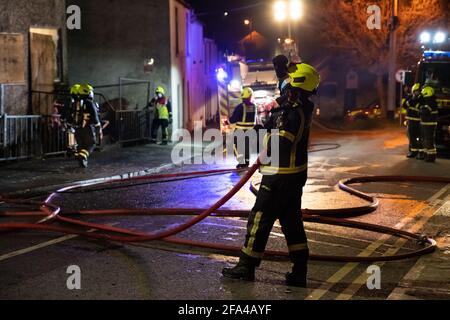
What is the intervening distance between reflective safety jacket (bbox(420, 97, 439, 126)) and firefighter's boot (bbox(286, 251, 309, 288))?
10558mm

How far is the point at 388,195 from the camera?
9.77m

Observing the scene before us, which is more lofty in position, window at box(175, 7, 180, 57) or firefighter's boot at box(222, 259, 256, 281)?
window at box(175, 7, 180, 57)

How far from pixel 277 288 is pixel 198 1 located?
29167 millimetres

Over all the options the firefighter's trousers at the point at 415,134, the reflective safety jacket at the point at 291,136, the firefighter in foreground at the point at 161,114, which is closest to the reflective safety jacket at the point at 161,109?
the firefighter in foreground at the point at 161,114

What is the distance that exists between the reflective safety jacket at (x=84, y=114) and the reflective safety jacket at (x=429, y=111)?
26.8 ft

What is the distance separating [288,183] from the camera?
500cm

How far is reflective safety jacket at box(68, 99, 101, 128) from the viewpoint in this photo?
12422 millimetres

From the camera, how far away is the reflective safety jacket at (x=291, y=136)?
494 centimetres

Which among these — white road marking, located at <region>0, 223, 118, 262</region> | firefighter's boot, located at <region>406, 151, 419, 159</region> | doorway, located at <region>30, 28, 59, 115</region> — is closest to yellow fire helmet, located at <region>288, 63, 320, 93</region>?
white road marking, located at <region>0, 223, 118, 262</region>

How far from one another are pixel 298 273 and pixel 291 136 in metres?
1.21

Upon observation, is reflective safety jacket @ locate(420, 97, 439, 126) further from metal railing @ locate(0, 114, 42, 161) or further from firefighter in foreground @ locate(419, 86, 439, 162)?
metal railing @ locate(0, 114, 42, 161)

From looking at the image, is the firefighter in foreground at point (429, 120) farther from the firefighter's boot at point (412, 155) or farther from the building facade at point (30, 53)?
the building facade at point (30, 53)
